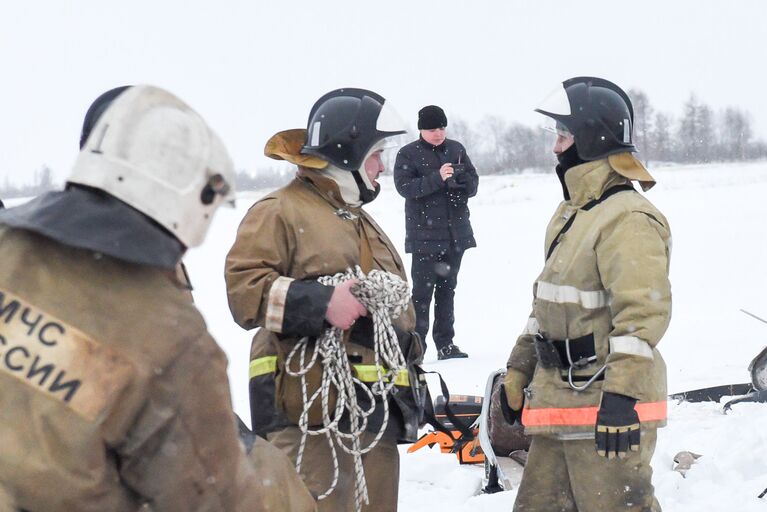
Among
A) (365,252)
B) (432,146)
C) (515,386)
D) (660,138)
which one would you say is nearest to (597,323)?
(515,386)

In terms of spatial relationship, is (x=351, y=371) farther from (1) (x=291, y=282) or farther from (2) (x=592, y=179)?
(2) (x=592, y=179)

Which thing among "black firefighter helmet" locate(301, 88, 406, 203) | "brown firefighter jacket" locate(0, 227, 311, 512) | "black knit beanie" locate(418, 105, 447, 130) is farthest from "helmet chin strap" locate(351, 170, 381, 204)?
"black knit beanie" locate(418, 105, 447, 130)

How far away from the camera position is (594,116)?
3.53 meters

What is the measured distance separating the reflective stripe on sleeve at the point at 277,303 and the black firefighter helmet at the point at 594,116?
1.23 m

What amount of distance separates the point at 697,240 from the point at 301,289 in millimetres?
13656

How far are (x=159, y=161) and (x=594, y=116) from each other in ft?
7.41

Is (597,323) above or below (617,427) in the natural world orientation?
above

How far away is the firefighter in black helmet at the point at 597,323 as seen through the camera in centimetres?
319

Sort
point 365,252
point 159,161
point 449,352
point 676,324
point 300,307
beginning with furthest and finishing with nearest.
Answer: point 676,324
point 449,352
point 365,252
point 300,307
point 159,161

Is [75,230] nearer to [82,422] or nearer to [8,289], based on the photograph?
[8,289]

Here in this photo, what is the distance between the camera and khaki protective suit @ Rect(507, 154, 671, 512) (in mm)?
3201

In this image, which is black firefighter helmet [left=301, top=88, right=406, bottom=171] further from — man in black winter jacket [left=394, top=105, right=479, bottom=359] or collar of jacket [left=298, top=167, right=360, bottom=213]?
man in black winter jacket [left=394, top=105, right=479, bottom=359]

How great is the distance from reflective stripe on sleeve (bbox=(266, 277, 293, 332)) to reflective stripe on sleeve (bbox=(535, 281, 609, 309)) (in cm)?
99

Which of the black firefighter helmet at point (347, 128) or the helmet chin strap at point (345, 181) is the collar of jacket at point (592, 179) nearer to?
the black firefighter helmet at point (347, 128)
